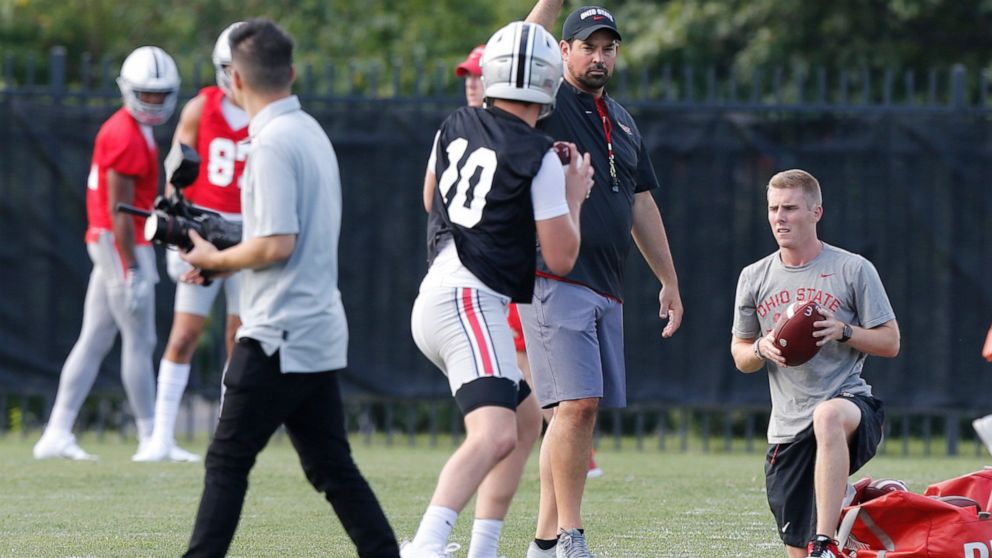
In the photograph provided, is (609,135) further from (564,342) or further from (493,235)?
(493,235)

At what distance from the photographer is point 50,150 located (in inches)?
419

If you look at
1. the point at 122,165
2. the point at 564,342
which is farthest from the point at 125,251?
the point at 564,342

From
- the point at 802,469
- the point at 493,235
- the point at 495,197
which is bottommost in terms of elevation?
the point at 802,469

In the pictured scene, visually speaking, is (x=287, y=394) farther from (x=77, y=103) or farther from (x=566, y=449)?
(x=77, y=103)

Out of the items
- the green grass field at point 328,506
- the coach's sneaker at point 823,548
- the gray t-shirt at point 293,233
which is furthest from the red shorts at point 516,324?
the gray t-shirt at point 293,233

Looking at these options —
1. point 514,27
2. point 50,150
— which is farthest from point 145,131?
point 514,27

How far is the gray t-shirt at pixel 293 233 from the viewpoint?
4.57 m

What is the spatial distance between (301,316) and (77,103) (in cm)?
664

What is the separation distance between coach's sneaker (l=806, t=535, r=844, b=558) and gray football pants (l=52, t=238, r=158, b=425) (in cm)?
494

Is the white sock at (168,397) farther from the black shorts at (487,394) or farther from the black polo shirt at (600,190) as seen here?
the black shorts at (487,394)

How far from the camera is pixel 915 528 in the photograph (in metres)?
5.37

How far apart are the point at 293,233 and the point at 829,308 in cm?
208

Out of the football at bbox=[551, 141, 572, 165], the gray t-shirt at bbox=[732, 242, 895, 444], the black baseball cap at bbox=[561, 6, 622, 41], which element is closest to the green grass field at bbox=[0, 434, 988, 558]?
the gray t-shirt at bbox=[732, 242, 895, 444]

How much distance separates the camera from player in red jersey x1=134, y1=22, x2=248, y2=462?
29.0ft
